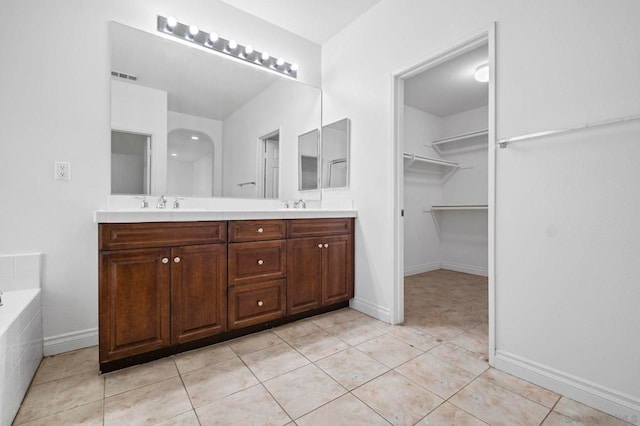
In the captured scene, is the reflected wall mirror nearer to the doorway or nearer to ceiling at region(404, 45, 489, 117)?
the doorway

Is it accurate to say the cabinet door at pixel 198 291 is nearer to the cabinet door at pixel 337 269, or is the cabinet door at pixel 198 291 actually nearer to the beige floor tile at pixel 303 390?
the beige floor tile at pixel 303 390

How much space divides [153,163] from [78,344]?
4.18ft

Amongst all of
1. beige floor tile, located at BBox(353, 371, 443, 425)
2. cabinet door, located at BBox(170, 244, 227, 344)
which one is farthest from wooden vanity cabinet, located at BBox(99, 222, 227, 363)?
beige floor tile, located at BBox(353, 371, 443, 425)

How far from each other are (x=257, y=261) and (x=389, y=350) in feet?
3.41

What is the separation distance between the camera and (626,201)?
1246 millimetres

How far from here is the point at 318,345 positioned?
1.91 m

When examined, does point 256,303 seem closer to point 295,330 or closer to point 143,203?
point 295,330

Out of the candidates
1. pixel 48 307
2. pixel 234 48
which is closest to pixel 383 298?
pixel 48 307

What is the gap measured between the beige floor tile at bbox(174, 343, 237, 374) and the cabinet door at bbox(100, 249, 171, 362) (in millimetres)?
148

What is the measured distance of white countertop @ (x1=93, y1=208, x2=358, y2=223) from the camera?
1521 millimetres

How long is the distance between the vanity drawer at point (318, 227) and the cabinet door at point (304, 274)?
0.16 feet

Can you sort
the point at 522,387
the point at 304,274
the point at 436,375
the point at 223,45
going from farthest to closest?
the point at 223,45 < the point at 304,274 < the point at 436,375 < the point at 522,387

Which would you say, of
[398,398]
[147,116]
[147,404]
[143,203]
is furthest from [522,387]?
[147,116]

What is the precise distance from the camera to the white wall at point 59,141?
169 cm
